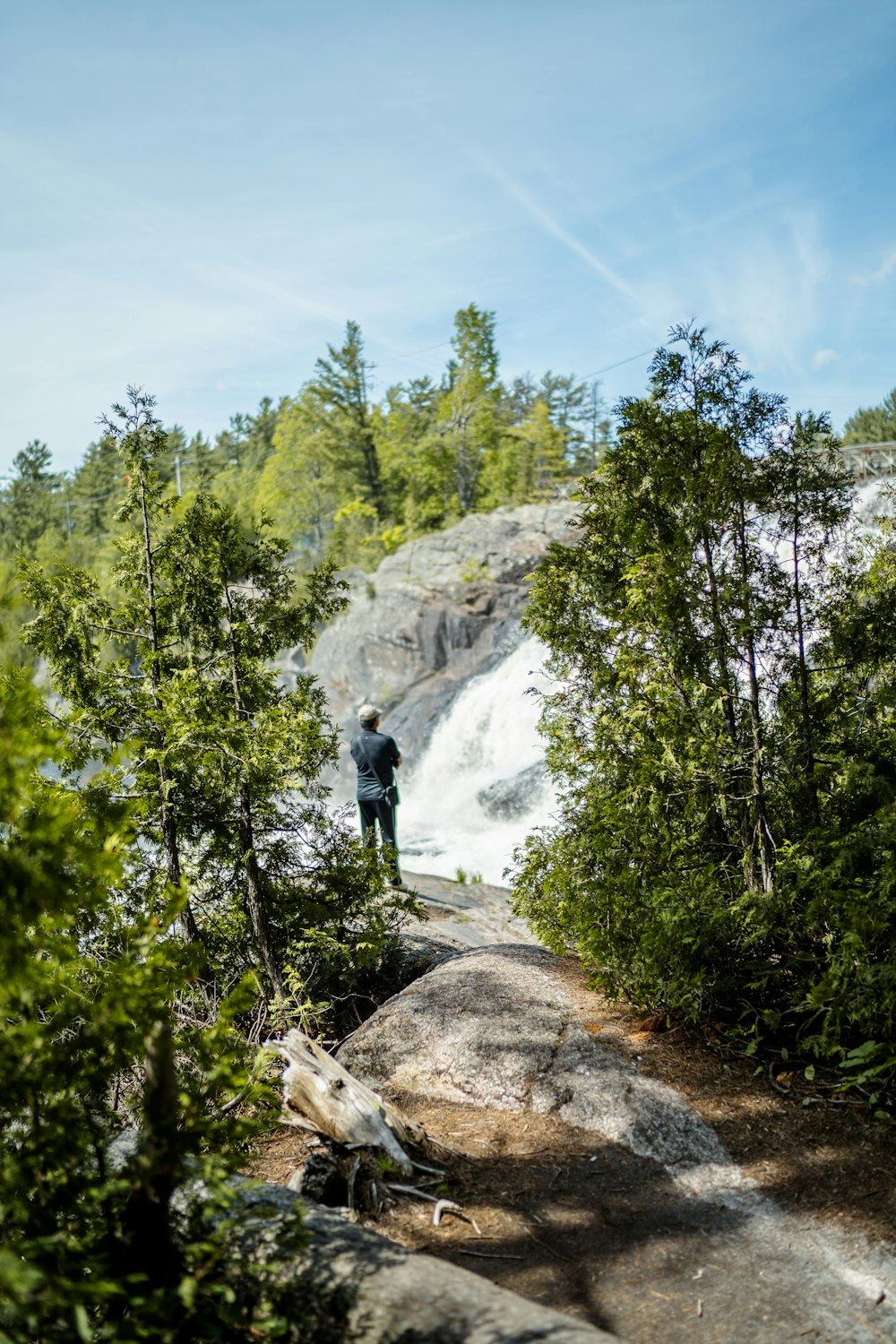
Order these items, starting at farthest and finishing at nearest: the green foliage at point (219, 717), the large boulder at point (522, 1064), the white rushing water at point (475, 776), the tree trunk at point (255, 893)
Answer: the white rushing water at point (475, 776), the tree trunk at point (255, 893), the green foliage at point (219, 717), the large boulder at point (522, 1064)

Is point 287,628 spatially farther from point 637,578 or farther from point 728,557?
point 728,557

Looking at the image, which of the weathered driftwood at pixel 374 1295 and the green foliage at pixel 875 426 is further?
the green foliage at pixel 875 426

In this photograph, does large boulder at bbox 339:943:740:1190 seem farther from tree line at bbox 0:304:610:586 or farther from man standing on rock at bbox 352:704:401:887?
tree line at bbox 0:304:610:586

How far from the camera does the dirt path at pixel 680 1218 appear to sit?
3477 millimetres

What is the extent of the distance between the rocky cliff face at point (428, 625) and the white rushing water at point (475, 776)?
939 millimetres

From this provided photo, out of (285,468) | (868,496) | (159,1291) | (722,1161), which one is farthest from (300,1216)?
(285,468)

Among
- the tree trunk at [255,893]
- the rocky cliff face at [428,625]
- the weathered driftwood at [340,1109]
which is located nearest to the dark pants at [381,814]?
the tree trunk at [255,893]

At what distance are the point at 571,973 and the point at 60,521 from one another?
63.7m

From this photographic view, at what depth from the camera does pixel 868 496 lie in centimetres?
2320

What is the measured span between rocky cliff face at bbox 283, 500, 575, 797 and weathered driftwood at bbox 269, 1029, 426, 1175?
1932 centimetres

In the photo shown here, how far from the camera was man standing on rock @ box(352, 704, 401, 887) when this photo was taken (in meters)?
10.3

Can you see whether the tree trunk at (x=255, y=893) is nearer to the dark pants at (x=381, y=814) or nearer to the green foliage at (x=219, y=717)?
the green foliage at (x=219, y=717)

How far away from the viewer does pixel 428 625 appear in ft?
88.0

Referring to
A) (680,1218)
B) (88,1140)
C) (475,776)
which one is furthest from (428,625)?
(88,1140)
